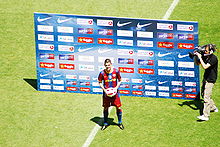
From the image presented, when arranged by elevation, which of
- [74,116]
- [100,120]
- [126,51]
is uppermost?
[126,51]

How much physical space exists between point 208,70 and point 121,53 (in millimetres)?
3111

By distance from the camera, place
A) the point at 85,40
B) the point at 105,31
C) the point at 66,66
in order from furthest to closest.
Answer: the point at 66,66
the point at 85,40
the point at 105,31

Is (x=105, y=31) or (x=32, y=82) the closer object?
(x=105, y=31)

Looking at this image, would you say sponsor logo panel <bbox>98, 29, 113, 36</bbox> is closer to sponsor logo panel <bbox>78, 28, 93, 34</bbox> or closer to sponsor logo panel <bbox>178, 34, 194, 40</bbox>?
sponsor logo panel <bbox>78, 28, 93, 34</bbox>

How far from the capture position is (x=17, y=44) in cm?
2148

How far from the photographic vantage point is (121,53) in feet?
57.5

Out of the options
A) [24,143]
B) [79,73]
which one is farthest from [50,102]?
[24,143]

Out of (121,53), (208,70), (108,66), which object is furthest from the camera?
(121,53)

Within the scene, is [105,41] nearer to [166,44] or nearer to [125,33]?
[125,33]

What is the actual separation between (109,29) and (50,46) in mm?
2142

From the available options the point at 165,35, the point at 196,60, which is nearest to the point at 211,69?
the point at 196,60

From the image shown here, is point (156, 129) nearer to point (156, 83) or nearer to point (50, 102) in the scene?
point (156, 83)

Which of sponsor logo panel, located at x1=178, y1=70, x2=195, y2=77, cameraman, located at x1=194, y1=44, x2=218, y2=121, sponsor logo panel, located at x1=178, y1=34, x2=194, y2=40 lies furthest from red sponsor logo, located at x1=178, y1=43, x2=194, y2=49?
cameraman, located at x1=194, y1=44, x2=218, y2=121

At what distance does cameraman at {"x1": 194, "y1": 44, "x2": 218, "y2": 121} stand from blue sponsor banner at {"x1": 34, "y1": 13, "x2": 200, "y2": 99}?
44.6 inches
